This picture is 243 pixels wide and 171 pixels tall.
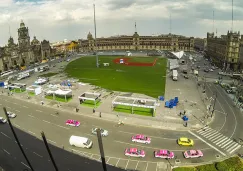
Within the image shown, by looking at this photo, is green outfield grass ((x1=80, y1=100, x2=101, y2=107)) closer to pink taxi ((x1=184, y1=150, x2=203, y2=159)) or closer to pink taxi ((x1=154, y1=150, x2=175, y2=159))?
pink taxi ((x1=154, y1=150, x2=175, y2=159))

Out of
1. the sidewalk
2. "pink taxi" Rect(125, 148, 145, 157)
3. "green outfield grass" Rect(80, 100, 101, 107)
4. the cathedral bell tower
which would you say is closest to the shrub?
"pink taxi" Rect(125, 148, 145, 157)

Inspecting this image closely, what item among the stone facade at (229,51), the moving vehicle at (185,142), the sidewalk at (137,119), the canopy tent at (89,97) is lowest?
the moving vehicle at (185,142)

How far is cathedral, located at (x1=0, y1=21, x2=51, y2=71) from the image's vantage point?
143 m

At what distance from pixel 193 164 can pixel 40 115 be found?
48.1m

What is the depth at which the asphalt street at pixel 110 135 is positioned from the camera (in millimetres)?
43688

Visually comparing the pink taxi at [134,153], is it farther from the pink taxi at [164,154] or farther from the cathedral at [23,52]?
the cathedral at [23,52]

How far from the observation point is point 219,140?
50812mm

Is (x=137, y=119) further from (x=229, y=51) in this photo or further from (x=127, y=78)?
(x=229, y=51)

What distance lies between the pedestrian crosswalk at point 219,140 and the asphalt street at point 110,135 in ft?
9.91

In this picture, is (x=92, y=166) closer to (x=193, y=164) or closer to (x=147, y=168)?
(x=147, y=168)

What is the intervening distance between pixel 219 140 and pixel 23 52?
15225 centimetres

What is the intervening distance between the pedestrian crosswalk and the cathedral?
135728 millimetres

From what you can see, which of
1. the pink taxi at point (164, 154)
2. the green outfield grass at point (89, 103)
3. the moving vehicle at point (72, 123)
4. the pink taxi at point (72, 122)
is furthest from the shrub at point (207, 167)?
the green outfield grass at point (89, 103)

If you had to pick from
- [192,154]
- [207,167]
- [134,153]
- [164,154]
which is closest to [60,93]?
[134,153]
